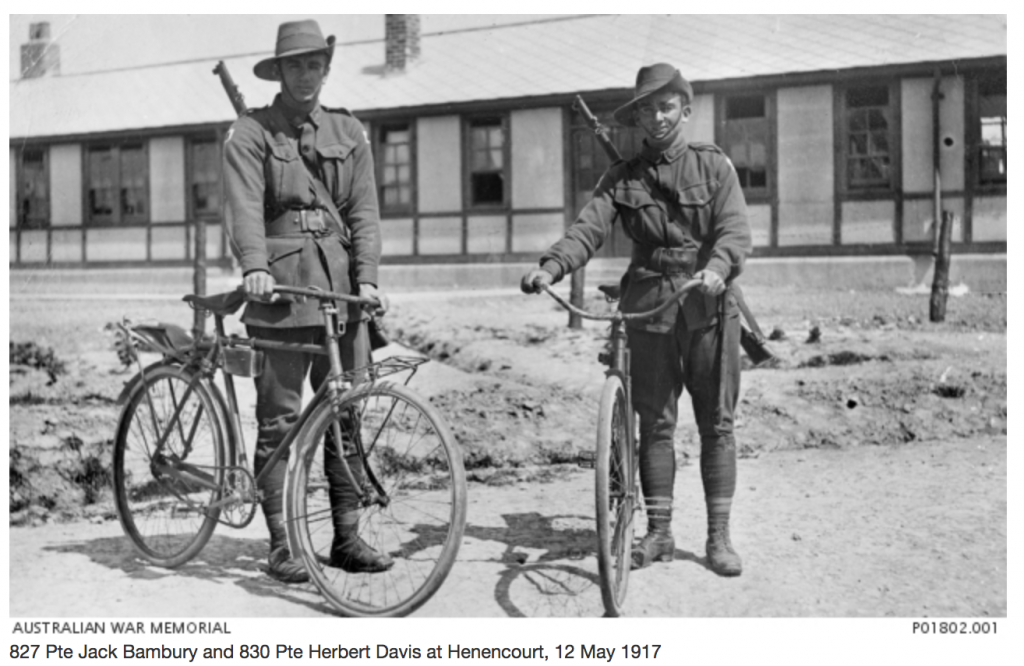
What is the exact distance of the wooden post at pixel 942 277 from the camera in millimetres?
8797

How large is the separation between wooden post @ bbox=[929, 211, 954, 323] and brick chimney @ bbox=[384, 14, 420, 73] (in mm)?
6315

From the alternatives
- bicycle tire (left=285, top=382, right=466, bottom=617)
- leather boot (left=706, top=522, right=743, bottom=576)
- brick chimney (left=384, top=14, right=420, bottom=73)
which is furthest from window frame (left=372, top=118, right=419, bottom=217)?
leather boot (left=706, top=522, right=743, bottom=576)

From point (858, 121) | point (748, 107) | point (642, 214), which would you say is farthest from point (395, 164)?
point (642, 214)

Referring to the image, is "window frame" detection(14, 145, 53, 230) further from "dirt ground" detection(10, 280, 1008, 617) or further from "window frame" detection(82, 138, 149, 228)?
"window frame" detection(82, 138, 149, 228)

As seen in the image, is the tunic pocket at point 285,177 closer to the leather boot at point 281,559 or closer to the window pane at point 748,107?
the leather boot at point 281,559

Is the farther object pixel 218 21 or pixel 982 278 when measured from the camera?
pixel 982 278

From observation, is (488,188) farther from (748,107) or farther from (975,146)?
(975,146)

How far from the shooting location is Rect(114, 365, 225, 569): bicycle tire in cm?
393

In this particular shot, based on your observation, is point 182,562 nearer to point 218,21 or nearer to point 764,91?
point 218,21

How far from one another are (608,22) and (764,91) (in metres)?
2.97
